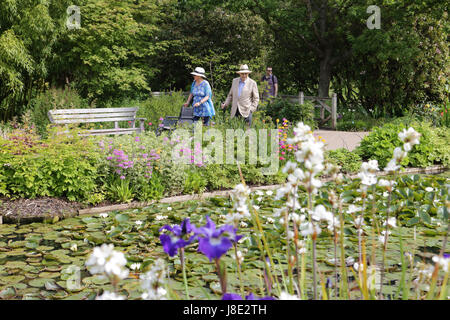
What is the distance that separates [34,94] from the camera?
12.5m

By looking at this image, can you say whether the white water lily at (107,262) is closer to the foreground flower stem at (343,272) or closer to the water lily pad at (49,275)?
the foreground flower stem at (343,272)

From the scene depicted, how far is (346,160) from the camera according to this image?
24.3 feet

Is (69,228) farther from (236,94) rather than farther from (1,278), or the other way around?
(236,94)

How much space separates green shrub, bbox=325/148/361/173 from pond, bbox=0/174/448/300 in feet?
6.39

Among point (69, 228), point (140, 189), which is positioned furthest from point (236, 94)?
point (69, 228)

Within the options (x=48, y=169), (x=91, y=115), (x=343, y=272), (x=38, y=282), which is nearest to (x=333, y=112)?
(x=91, y=115)

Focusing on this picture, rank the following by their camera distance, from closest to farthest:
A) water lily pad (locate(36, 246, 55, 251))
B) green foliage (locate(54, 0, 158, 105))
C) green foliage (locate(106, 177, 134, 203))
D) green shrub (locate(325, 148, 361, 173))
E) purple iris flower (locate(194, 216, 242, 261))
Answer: purple iris flower (locate(194, 216, 242, 261)), water lily pad (locate(36, 246, 55, 251)), green foliage (locate(106, 177, 134, 203)), green shrub (locate(325, 148, 361, 173)), green foliage (locate(54, 0, 158, 105))

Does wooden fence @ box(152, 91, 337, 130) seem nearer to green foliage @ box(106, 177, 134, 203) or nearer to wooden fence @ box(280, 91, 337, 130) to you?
wooden fence @ box(280, 91, 337, 130)

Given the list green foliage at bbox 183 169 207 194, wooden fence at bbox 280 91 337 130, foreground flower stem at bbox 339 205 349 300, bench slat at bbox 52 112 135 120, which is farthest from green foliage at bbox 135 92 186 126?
foreground flower stem at bbox 339 205 349 300

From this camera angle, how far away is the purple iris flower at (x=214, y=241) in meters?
1.19

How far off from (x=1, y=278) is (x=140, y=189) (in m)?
2.53

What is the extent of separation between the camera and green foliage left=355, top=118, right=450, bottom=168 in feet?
24.7

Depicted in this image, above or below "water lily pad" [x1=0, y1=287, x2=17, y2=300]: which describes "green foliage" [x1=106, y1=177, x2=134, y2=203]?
above

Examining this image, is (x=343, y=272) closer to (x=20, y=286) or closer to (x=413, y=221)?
(x=20, y=286)
